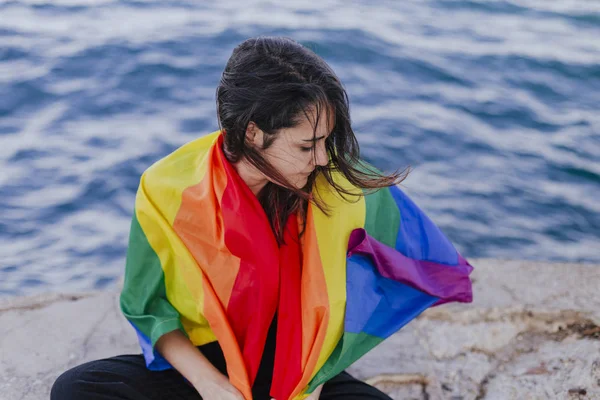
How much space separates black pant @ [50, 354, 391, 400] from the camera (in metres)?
1.70

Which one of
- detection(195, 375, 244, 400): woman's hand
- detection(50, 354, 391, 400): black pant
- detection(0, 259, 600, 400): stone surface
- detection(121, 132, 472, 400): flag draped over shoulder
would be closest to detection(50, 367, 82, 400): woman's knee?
detection(50, 354, 391, 400): black pant

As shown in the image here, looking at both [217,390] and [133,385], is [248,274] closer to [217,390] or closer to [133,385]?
[217,390]

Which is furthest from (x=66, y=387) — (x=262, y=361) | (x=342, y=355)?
(x=342, y=355)

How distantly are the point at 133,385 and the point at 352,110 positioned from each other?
326 cm

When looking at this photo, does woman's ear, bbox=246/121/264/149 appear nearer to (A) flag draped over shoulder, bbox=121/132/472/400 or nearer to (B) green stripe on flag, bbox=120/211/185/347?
(A) flag draped over shoulder, bbox=121/132/472/400

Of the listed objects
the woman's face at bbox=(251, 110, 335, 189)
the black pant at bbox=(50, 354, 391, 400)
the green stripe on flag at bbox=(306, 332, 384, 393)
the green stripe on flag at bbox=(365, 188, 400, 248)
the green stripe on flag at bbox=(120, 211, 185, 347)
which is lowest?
the black pant at bbox=(50, 354, 391, 400)

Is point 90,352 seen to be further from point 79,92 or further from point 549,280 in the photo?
point 79,92

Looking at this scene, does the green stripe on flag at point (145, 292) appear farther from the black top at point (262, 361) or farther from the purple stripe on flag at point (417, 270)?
the purple stripe on flag at point (417, 270)

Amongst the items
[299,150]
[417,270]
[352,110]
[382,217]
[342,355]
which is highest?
[299,150]

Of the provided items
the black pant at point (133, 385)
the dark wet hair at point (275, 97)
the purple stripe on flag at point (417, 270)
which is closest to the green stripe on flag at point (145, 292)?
the black pant at point (133, 385)

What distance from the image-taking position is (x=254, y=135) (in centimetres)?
162

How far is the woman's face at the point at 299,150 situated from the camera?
156 cm

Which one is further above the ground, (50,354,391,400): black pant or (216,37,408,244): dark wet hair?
(216,37,408,244): dark wet hair

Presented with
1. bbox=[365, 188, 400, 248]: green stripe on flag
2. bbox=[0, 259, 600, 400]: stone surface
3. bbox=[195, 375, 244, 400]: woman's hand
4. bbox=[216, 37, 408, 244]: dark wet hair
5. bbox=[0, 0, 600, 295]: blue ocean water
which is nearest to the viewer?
bbox=[216, 37, 408, 244]: dark wet hair
